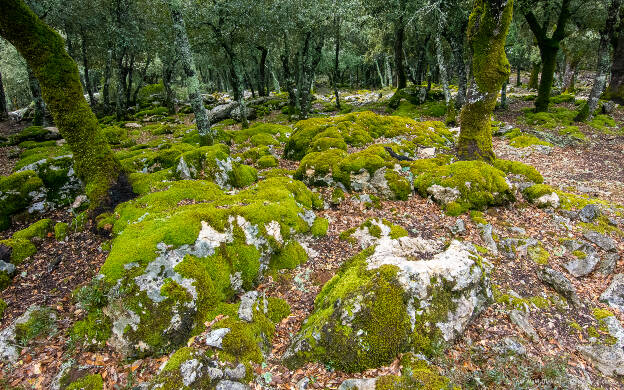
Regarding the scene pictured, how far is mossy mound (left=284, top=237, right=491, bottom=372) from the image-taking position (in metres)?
4.90

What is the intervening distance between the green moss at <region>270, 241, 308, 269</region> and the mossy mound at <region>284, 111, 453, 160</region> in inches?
243

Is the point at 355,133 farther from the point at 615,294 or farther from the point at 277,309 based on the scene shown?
the point at 615,294

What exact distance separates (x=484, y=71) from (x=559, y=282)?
7690 millimetres

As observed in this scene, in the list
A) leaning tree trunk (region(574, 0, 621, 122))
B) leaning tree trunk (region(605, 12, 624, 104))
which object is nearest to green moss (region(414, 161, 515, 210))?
leaning tree trunk (region(574, 0, 621, 122))

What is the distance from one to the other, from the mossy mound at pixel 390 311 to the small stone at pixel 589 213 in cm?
535

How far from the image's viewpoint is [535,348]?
534 cm

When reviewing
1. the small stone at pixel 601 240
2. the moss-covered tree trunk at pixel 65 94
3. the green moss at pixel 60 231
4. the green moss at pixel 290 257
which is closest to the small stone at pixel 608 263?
the small stone at pixel 601 240

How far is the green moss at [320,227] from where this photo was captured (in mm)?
8742

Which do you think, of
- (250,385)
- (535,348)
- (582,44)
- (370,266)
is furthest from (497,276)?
(582,44)

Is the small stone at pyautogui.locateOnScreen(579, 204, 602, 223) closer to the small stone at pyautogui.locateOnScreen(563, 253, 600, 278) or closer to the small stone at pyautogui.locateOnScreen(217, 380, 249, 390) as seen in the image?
the small stone at pyautogui.locateOnScreen(563, 253, 600, 278)

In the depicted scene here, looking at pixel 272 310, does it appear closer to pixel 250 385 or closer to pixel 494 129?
pixel 250 385

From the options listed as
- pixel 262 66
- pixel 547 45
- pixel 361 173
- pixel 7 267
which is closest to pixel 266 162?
pixel 361 173

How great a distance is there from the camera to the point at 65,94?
25.8 feet

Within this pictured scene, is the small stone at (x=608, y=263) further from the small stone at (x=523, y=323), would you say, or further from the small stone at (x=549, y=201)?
the small stone at (x=523, y=323)
